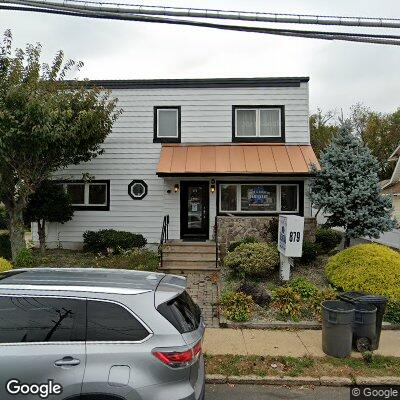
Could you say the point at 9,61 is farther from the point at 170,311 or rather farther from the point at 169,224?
the point at 170,311

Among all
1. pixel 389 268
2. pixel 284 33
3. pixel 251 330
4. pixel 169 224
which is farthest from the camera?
pixel 169 224

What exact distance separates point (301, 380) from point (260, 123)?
10597 mm

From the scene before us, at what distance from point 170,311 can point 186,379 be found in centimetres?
63

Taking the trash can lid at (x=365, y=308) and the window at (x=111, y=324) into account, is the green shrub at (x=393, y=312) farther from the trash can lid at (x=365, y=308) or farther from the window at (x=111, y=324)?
the window at (x=111, y=324)

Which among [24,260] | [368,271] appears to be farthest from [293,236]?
[24,260]

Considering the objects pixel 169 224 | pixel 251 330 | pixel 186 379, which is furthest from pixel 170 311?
pixel 169 224

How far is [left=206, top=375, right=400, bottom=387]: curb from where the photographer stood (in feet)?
18.8

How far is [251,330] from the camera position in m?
7.87

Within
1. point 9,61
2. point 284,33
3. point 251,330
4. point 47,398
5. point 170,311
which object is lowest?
point 251,330

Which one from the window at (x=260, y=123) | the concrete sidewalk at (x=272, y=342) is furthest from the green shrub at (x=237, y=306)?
the window at (x=260, y=123)

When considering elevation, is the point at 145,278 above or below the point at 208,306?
above

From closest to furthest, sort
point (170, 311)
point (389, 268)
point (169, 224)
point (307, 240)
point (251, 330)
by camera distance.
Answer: point (170, 311)
point (251, 330)
point (389, 268)
point (307, 240)
point (169, 224)

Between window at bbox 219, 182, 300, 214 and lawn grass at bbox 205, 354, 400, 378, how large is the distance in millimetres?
8175

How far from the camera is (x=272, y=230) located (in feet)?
42.2
